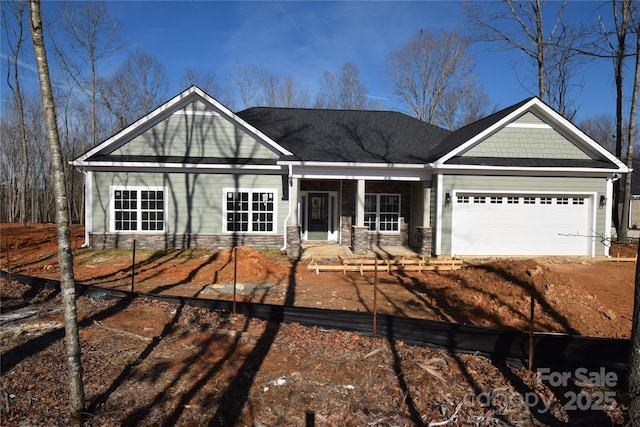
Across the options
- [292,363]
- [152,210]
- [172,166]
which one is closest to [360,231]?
[172,166]

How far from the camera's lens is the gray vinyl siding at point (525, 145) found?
1400cm

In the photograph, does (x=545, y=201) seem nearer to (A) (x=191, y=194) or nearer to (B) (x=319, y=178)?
(B) (x=319, y=178)

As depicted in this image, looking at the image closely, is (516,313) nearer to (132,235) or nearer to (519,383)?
(519,383)

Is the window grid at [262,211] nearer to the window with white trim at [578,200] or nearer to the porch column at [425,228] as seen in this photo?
the porch column at [425,228]

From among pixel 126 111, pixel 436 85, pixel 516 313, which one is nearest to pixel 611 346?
pixel 516 313

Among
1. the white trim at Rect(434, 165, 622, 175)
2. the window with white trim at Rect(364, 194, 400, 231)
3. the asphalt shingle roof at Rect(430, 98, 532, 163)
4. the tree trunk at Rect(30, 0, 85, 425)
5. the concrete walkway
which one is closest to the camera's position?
the tree trunk at Rect(30, 0, 85, 425)

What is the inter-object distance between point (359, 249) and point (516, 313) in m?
7.02

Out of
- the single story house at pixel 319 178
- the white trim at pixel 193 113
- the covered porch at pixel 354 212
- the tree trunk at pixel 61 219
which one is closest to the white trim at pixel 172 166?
the single story house at pixel 319 178

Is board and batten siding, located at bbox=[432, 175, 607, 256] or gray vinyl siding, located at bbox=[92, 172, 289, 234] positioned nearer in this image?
board and batten siding, located at bbox=[432, 175, 607, 256]

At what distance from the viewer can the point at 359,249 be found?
14.0 m

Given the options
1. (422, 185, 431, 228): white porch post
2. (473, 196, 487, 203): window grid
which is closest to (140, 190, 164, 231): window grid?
(422, 185, 431, 228): white porch post

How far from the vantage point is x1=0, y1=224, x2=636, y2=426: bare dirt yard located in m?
4.13

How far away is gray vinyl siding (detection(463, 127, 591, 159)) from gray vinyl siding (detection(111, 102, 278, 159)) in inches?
333

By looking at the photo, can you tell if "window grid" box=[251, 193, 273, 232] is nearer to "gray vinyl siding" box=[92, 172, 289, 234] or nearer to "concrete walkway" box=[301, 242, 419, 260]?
"gray vinyl siding" box=[92, 172, 289, 234]
